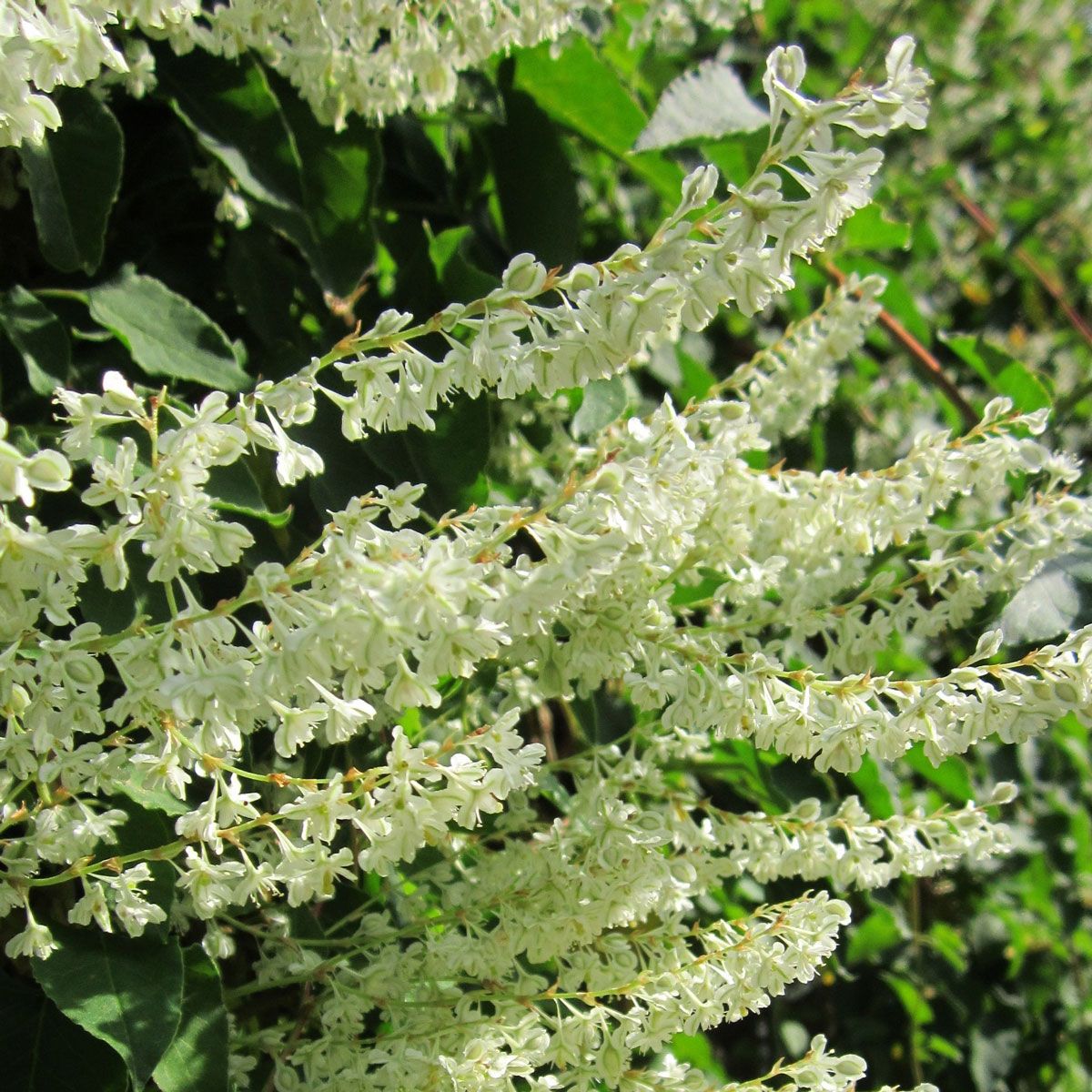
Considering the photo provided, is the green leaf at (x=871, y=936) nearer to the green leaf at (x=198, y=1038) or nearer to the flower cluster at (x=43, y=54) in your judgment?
the green leaf at (x=198, y=1038)

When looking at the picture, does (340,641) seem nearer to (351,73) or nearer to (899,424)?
(351,73)

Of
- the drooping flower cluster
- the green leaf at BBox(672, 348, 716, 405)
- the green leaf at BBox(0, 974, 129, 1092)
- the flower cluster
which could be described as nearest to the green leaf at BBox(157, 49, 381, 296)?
the drooping flower cluster

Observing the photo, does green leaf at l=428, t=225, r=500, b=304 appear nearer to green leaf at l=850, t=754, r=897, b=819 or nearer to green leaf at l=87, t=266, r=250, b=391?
green leaf at l=87, t=266, r=250, b=391

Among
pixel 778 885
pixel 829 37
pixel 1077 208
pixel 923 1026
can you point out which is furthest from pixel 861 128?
pixel 1077 208

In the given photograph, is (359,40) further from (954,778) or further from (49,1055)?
(954,778)

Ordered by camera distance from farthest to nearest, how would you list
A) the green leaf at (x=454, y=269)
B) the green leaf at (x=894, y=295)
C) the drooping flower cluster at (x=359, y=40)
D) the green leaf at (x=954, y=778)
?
the green leaf at (x=894, y=295)
the green leaf at (x=954, y=778)
the green leaf at (x=454, y=269)
the drooping flower cluster at (x=359, y=40)

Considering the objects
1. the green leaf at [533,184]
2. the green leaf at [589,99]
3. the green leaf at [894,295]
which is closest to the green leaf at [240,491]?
the green leaf at [533,184]

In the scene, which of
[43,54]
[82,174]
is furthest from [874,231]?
[43,54]
